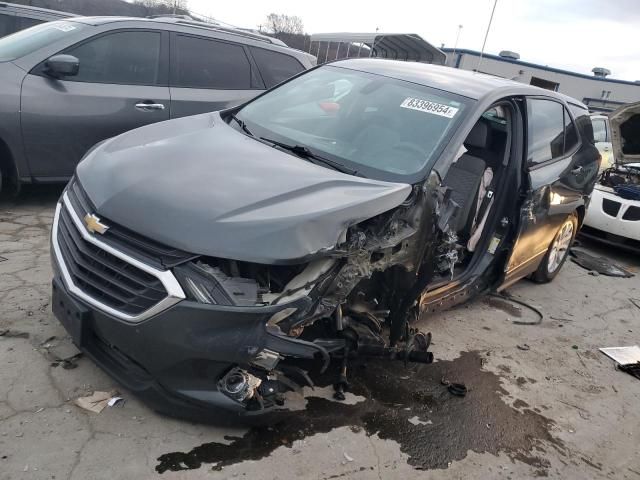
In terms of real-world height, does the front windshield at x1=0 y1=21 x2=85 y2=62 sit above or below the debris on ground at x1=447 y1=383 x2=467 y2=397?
above

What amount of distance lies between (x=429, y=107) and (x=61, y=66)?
9.81 feet

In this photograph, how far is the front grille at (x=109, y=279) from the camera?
2.18 m

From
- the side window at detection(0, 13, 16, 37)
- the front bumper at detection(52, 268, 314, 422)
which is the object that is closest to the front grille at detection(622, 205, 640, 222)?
the front bumper at detection(52, 268, 314, 422)

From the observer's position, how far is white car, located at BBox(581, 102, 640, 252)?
6402 millimetres

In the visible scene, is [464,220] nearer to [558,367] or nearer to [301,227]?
[558,367]

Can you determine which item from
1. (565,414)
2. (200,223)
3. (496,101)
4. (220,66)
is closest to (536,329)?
(565,414)

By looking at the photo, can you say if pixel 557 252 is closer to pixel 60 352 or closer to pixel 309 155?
pixel 309 155

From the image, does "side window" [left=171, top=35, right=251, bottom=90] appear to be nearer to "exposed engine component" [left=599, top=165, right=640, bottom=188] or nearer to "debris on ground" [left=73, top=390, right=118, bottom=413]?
"debris on ground" [left=73, top=390, right=118, bottom=413]

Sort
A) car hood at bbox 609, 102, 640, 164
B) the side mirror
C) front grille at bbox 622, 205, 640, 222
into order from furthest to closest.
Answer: car hood at bbox 609, 102, 640, 164, front grille at bbox 622, 205, 640, 222, the side mirror

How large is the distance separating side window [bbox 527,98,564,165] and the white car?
2.29 metres

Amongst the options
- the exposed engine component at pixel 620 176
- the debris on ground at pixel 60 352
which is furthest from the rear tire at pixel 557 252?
the debris on ground at pixel 60 352

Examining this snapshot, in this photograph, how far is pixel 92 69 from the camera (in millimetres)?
4742

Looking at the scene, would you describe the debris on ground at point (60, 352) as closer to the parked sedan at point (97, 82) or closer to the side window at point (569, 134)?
the parked sedan at point (97, 82)

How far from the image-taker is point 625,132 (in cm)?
702
